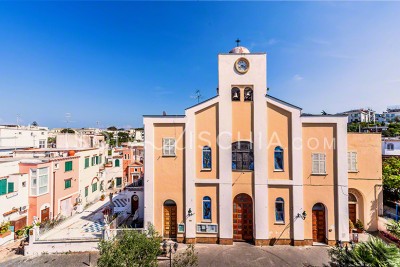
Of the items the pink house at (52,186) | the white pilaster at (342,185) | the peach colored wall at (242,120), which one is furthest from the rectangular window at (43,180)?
the white pilaster at (342,185)

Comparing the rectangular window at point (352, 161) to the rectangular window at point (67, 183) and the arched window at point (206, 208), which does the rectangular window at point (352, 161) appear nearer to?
the arched window at point (206, 208)

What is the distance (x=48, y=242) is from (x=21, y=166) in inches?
300

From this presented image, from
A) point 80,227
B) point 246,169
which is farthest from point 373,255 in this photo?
point 80,227

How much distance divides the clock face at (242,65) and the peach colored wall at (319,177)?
6181 mm

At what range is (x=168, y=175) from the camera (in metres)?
15.6

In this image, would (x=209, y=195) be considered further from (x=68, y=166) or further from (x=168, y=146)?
(x=68, y=166)

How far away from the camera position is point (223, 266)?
12602 millimetres

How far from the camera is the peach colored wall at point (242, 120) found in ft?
51.0

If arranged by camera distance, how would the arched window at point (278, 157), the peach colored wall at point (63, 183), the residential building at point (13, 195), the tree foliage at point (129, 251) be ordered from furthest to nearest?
the peach colored wall at point (63, 183) < the residential building at point (13, 195) < the arched window at point (278, 157) < the tree foliage at point (129, 251)

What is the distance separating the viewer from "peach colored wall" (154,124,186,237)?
50.5 feet

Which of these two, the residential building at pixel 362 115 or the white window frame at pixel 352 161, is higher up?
the residential building at pixel 362 115

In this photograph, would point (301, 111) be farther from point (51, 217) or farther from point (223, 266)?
point (51, 217)

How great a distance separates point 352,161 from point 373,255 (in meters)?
10.0

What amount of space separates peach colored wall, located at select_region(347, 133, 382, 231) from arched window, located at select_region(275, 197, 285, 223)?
20.5 feet
